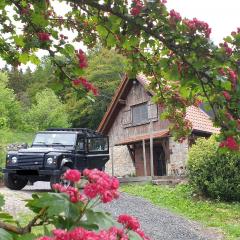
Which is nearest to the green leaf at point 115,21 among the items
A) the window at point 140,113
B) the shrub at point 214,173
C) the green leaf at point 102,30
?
the green leaf at point 102,30

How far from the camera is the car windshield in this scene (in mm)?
15142

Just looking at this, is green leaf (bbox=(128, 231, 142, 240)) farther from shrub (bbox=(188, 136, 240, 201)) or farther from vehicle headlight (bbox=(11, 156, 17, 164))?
vehicle headlight (bbox=(11, 156, 17, 164))

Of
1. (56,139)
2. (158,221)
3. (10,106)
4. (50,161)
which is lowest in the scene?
(158,221)

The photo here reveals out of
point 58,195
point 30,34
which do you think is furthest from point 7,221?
point 30,34

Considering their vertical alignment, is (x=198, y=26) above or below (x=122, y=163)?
above

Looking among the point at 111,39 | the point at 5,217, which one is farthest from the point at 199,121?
the point at 5,217

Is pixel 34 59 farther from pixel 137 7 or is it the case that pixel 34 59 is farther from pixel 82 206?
pixel 82 206

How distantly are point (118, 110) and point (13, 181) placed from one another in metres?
11.6

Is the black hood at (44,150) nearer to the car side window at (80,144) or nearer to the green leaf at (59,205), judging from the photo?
the car side window at (80,144)

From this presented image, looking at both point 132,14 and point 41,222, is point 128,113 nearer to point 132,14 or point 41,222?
point 132,14

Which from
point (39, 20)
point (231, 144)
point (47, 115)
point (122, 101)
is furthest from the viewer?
point (47, 115)

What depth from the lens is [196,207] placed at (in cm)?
1223

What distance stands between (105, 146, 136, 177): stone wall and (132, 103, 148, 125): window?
2.03 metres

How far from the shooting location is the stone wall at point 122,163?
81.9 feet
